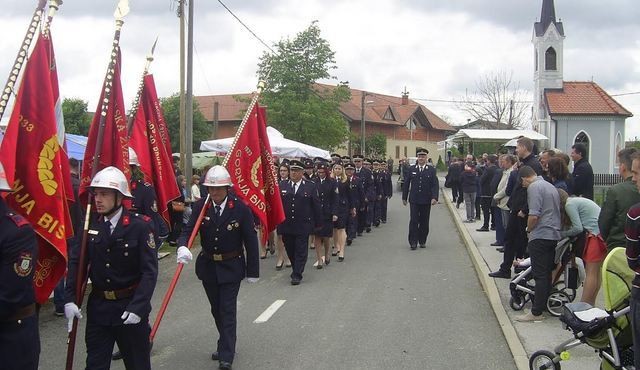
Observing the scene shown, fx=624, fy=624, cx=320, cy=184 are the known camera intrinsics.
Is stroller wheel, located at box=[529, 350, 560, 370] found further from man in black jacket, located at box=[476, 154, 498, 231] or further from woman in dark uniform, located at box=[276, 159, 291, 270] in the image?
man in black jacket, located at box=[476, 154, 498, 231]

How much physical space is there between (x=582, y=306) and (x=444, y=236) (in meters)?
11.2

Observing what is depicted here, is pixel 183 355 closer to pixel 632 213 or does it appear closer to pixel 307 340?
pixel 307 340

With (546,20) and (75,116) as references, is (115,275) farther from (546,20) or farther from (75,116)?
(546,20)

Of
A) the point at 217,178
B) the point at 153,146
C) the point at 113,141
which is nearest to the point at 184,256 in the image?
the point at 217,178

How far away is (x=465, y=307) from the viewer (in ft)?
27.3

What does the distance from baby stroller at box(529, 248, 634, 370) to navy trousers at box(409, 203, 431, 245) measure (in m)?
8.76

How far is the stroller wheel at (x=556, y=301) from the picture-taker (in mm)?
7320

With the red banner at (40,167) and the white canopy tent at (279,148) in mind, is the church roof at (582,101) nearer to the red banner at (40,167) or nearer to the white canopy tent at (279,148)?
the white canopy tent at (279,148)

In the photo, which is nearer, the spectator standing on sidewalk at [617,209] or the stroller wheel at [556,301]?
the spectator standing on sidewalk at [617,209]

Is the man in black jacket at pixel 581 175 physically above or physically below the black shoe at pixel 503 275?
above

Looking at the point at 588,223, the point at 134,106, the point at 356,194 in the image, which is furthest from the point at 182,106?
Answer: the point at 588,223

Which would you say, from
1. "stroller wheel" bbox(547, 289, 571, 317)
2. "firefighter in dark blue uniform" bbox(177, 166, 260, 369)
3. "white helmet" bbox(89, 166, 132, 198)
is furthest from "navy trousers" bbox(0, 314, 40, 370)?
"stroller wheel" bbox(547, 289, 571, 317)

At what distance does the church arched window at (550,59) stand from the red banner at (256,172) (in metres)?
38.8

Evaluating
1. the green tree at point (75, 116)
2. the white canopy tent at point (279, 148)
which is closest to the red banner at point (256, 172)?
the white canopy tent at point (279, 148)
